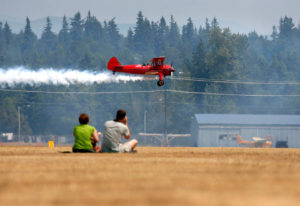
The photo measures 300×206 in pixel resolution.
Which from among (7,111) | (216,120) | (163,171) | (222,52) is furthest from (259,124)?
(163,171)

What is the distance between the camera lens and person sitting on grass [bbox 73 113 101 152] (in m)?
19.6

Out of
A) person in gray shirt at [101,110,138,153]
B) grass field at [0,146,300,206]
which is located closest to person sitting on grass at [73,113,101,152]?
person in gray shirt at [101,110,138,153]

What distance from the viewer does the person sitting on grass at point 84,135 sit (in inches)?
771

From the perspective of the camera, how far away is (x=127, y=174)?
12.2 metres

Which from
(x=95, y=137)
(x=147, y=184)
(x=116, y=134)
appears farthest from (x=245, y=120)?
(x=147, y=184)

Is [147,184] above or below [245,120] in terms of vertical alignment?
above

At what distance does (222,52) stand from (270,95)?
2033 centimetres

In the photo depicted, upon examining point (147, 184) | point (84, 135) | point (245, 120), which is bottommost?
point (245, 120)

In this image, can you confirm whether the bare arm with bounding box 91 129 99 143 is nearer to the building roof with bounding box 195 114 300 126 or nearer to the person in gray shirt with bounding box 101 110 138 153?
the person in gray shirt with bounding box 101 110 138 153

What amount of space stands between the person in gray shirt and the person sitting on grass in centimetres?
39

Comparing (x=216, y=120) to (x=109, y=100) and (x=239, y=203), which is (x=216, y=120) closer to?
(x=109, y=100)

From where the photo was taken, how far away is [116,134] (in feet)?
64.5

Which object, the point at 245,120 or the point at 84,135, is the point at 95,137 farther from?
the point at 245,120

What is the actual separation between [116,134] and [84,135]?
3.33ft
